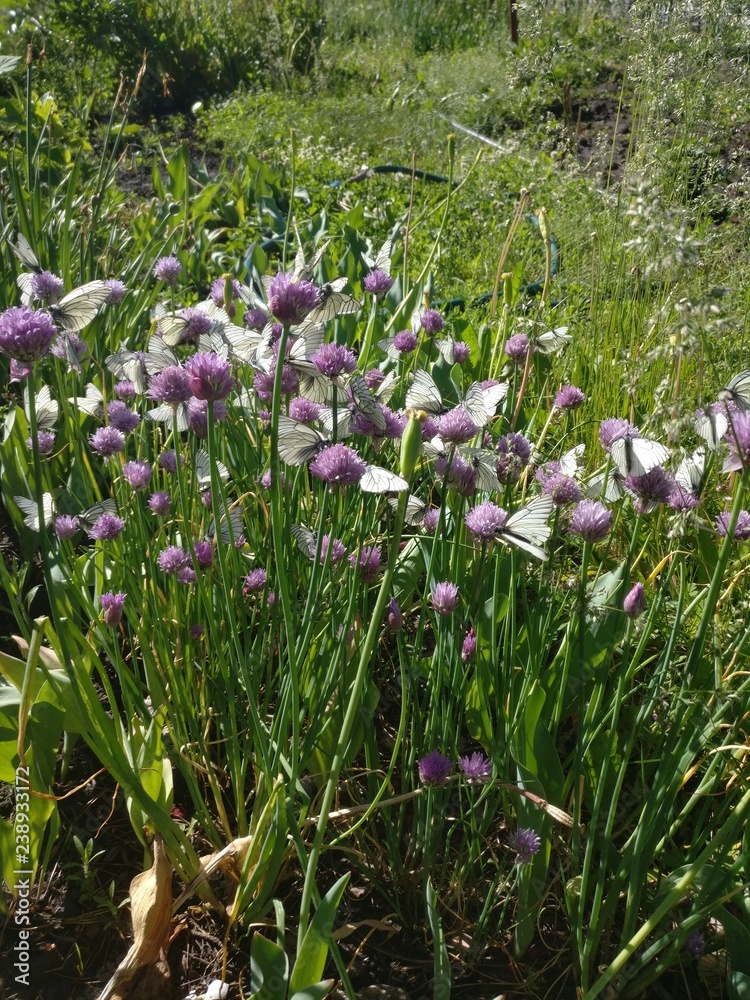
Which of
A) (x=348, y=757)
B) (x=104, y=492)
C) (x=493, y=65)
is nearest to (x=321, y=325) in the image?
(x=348, y=757)

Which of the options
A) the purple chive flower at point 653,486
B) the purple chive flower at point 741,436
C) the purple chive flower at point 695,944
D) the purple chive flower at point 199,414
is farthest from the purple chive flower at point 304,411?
the purple chive flower at point 695,944

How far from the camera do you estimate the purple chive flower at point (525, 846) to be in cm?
100

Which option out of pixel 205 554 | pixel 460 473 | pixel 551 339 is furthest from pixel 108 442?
pixel 551 339

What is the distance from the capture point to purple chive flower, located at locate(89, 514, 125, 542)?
1.20 m

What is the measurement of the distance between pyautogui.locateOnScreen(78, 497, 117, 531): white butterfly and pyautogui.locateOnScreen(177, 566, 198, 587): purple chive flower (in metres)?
0.16

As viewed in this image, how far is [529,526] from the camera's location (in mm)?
970

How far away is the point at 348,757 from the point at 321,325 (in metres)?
0.61

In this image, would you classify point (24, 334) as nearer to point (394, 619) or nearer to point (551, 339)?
point (394, 619)

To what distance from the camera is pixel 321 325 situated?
1.11 m

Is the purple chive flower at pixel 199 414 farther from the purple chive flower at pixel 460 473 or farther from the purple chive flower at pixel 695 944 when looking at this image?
the purple chive flower at pixel 695 944

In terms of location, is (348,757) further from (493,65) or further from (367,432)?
(493,65)

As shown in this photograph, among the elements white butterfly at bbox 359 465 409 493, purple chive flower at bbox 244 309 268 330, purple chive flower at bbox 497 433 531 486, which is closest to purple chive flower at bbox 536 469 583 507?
purple chive flower at bbox 497 433 531 486

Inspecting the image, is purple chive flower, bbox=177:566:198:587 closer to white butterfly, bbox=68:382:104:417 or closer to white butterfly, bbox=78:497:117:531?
white butterfly, bbox=78:497:117:531

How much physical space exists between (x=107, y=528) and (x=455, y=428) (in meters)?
0.56
